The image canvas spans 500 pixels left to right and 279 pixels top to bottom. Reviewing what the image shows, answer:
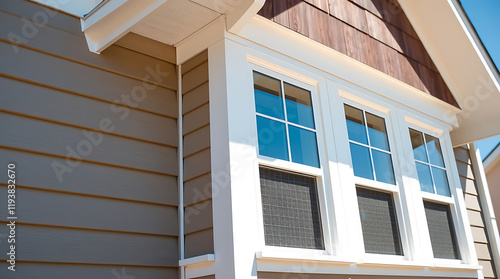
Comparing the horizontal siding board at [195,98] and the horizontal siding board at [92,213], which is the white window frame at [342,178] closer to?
the horizontal siding board at [195,98]

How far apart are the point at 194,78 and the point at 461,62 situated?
2.82 metres

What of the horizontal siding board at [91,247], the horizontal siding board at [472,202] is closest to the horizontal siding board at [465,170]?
the horizontal siding board at [472,202]

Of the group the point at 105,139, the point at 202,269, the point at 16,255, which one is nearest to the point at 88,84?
the point at 105,139

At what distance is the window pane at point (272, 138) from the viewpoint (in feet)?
8.96

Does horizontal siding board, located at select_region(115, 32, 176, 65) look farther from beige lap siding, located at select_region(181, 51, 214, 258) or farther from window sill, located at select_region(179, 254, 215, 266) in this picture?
window sill, located at select_region(179, 254, 215, 266)

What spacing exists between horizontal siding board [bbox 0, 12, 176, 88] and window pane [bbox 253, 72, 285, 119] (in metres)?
0.52

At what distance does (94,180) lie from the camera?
7.80 feet

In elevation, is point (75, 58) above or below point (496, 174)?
below

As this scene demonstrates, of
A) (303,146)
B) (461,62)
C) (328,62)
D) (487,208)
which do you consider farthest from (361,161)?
(487,208)

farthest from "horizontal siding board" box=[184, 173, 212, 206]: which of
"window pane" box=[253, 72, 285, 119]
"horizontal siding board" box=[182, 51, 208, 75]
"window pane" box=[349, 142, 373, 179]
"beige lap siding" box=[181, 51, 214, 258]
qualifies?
"window pane" box=[349, 142, 373, 179]

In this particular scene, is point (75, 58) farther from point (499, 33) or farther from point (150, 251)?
point (499, 33)

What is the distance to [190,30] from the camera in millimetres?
2811

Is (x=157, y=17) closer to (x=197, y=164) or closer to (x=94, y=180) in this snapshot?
(x=197, y=164)

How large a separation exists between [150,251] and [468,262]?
9.23ft
